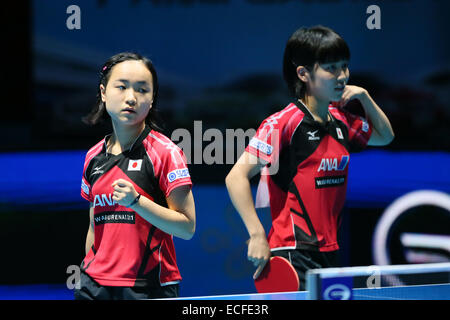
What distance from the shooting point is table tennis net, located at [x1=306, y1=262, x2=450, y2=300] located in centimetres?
202

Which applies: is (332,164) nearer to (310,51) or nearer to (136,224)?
(310,51)

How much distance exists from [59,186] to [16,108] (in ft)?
2.69

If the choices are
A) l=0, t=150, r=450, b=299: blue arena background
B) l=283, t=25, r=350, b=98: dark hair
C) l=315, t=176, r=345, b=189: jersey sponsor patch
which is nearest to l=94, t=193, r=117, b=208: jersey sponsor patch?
l=315, t=176, r=345, b=189: jersey sponsor patch

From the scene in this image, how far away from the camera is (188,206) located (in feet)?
9.01

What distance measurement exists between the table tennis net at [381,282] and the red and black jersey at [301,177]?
68cm

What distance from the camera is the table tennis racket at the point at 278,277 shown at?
2.96 meters

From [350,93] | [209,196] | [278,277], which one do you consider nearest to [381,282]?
[278,277]

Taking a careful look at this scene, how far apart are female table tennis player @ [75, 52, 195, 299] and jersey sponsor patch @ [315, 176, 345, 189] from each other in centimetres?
70

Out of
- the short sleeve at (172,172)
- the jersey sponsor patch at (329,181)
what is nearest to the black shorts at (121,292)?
the short sleeve at (172,172)

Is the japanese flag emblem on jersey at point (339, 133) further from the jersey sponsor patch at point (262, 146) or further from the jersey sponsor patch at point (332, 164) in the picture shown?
the jersey sponsor patch at point (262, 146)

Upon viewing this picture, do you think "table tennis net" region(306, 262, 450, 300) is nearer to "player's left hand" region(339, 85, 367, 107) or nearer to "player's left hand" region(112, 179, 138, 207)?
"player's left hand" region(112, 179, 138, 207)

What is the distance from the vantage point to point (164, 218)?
8.63 feet
